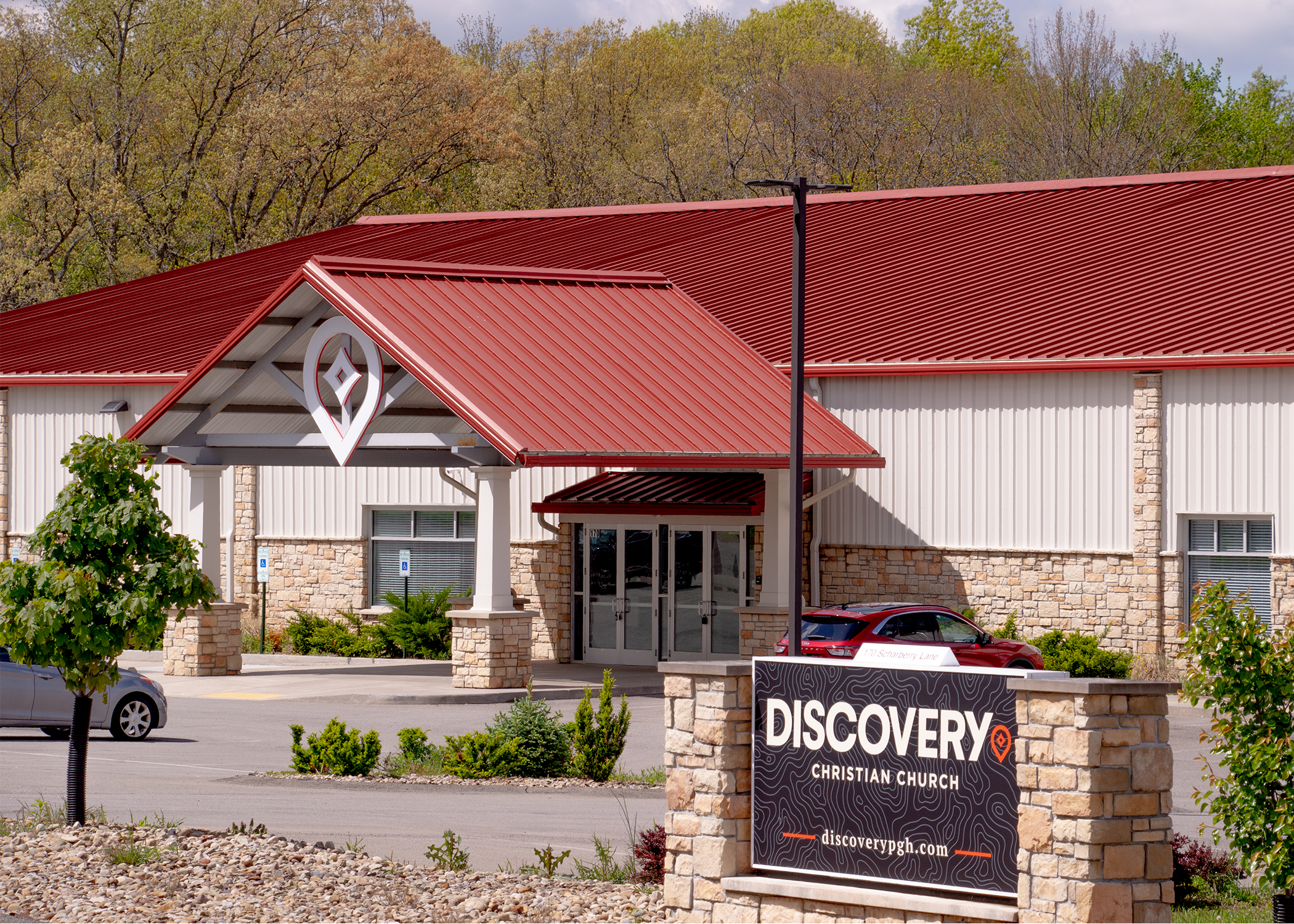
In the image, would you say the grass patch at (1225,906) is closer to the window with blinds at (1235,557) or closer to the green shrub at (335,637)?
the window with blinds at (1235,557)

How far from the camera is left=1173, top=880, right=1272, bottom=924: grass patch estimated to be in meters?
11.4

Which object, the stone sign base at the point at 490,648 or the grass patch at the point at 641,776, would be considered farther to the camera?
the stone sign base at the point at 490,648

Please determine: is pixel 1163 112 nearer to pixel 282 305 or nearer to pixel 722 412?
pixel 722 412

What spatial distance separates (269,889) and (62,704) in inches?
392

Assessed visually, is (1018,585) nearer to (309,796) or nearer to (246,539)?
(309,796)

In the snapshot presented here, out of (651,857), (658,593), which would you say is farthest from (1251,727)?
(658,593)

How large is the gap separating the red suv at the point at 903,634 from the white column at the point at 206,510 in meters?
10.0

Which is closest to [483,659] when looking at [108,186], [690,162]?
[108,186]

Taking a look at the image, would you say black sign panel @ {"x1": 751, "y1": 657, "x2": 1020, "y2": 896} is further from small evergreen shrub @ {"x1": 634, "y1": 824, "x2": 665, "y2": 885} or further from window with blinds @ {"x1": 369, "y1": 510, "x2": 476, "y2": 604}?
window with blinds @ {"x1": 369, "y1": 510, "x2": 476, "y2": 604}

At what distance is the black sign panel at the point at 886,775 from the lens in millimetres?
10164

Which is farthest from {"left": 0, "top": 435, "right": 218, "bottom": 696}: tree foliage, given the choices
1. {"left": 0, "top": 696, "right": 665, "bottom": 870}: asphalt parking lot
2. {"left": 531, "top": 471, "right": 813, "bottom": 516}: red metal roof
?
{"left": 531, "top": 471, "right": 813, "bottom": 516}: red metal roof

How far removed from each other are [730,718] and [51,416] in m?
26.7

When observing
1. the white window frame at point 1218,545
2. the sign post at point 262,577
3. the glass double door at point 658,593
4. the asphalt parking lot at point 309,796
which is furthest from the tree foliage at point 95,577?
the sign post at point 262,577

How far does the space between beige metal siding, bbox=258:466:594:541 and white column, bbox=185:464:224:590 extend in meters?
4.71
